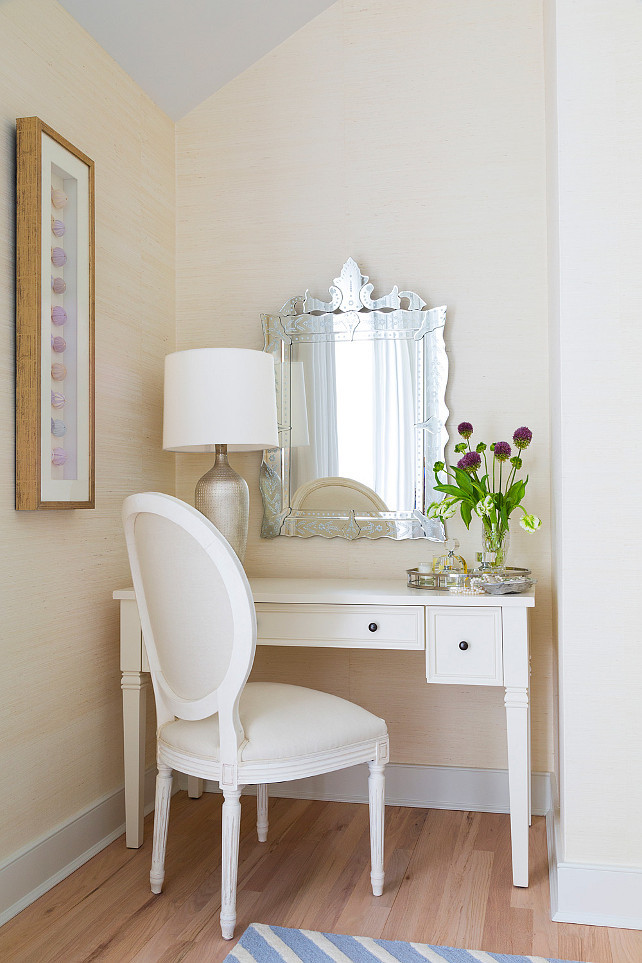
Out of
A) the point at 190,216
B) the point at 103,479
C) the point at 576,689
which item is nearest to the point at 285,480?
the point at 103,479

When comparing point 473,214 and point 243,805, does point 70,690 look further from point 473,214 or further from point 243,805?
point 473,214

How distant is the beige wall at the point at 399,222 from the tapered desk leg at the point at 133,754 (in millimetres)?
645

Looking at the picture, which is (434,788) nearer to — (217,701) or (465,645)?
(465,645)

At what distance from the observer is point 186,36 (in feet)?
8.80

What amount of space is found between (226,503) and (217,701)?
78 centimetres

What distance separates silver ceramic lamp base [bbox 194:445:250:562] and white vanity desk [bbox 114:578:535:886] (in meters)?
0.21

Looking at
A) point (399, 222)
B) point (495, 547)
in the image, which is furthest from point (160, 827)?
point (399, 222)

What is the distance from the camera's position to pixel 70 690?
7.61 ft

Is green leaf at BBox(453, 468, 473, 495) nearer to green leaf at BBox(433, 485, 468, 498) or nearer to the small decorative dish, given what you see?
green leaf at BBox(433, 485, 468, 498)

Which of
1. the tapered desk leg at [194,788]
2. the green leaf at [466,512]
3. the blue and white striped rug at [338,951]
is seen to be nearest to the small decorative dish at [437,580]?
the green leaf at [466,512]

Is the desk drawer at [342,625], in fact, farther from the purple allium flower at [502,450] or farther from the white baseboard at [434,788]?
the white baseboard at [434,788]

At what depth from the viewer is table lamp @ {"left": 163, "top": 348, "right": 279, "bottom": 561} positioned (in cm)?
245

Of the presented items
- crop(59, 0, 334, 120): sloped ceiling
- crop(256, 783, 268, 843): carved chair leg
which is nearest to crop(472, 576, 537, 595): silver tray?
crop(256, 783, 268, 843): carved chair leg

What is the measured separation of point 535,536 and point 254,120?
180 centimetres
